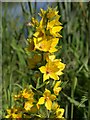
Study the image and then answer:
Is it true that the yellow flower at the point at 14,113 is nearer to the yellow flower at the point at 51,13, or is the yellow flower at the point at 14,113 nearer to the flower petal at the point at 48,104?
the flower petal at the point at 48,104

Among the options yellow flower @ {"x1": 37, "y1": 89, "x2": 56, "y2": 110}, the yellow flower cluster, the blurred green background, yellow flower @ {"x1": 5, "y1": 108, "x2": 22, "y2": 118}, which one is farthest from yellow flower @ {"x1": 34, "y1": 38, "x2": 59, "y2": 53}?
the blurred green background

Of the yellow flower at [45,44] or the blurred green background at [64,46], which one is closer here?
the yellow flower at [45,44]

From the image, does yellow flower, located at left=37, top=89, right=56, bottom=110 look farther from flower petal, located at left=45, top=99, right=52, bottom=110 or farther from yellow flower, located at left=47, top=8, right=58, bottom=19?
yellow flower, located at left=47, top=8, right=58, bottom=19

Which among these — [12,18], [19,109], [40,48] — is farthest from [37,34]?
[12,18]

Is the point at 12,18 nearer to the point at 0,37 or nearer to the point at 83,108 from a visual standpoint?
the point at 0,37

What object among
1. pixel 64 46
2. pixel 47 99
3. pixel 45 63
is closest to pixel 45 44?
pixel 45 63

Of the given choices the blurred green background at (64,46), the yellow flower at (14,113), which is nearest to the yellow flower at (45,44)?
the yellow flower at (14,113)

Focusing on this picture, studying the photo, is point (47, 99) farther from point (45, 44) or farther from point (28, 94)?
point (45, 44)

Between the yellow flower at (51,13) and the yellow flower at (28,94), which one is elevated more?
the yellow flower at (51,13)
